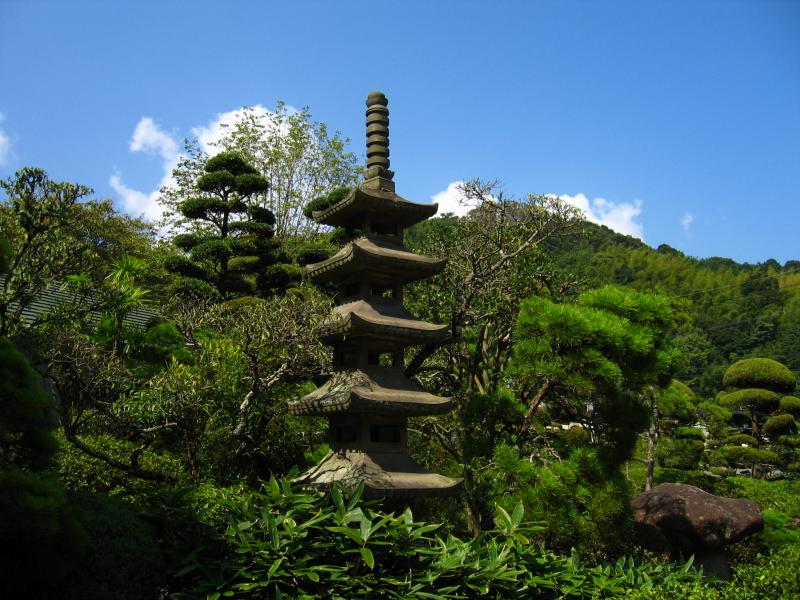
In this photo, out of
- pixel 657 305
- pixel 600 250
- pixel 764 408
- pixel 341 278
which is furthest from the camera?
pixel 600 250

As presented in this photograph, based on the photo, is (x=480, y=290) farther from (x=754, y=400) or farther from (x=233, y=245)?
(x=754, y=400)

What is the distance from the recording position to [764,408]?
29.1 meters

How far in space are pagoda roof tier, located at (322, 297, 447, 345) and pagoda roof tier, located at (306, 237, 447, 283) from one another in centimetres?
56

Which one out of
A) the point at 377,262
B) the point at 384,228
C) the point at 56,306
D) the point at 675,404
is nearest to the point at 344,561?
the point at 377,262

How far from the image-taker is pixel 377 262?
11.7 metres

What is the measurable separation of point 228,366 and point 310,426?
9.11ft

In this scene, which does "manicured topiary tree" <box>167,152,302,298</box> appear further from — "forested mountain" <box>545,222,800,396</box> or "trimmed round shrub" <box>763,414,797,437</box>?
"forested mountain" <box>545,222,800,396</box>

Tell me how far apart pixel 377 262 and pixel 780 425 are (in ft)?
76.6

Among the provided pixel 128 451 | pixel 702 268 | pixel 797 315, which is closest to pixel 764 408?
pixel 128 451

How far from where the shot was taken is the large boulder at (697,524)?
1202cm

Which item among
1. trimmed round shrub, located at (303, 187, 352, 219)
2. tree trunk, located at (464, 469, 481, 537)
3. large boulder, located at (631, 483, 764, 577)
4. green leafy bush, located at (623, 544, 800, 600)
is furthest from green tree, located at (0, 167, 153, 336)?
trimmed round shrub, located at (303, 187, 352, 219)

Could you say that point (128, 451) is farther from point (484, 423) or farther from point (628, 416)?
point (628, 416)

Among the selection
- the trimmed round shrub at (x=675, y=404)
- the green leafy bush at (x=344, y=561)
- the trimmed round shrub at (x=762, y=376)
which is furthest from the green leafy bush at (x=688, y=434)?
the green leafy bush at (x=344, y=561)

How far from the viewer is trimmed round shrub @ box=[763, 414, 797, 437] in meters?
28.0
